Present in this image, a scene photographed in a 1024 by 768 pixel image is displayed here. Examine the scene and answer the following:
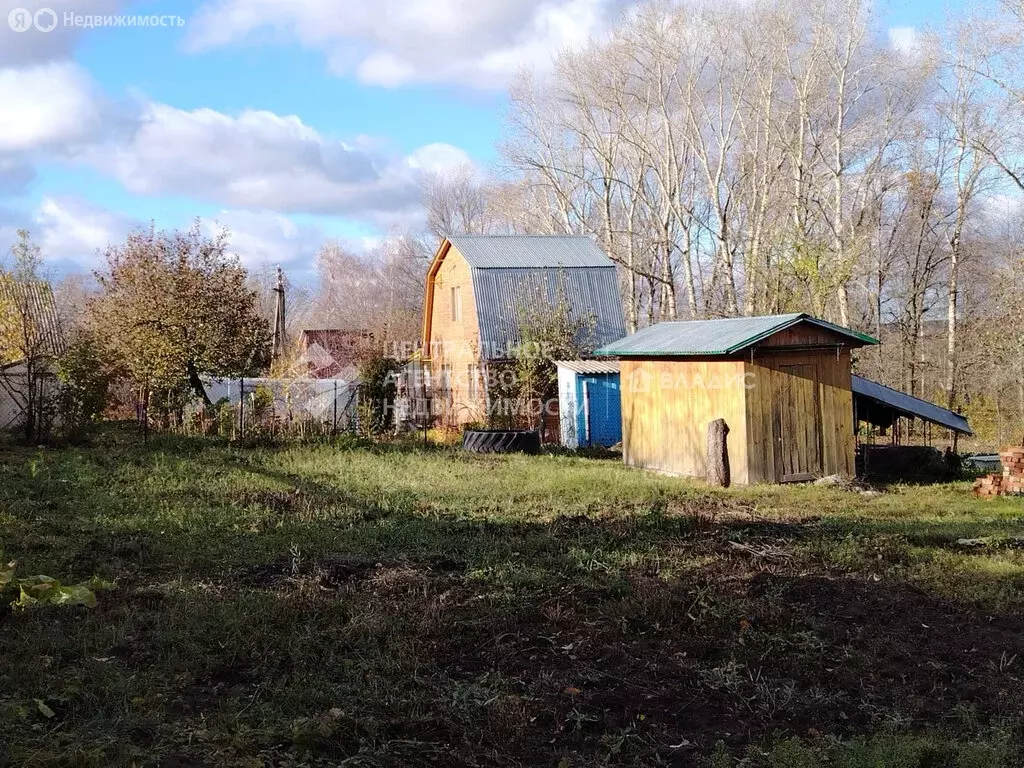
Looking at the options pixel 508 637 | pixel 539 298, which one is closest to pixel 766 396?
pixel 508 637

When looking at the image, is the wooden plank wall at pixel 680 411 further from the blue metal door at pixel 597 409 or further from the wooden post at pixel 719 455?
the blue metal door at pixel 597 409

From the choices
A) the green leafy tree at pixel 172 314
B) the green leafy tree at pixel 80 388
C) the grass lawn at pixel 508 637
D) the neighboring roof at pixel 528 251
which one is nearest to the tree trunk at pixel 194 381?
the green leafy tree at pixel 172 314

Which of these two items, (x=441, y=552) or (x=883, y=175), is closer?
(x=441, y=552)

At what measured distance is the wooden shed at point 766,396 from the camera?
14227 millimetres

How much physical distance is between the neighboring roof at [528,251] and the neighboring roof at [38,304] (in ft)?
39.8

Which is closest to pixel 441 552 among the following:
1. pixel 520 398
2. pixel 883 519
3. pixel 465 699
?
pixel 465 699

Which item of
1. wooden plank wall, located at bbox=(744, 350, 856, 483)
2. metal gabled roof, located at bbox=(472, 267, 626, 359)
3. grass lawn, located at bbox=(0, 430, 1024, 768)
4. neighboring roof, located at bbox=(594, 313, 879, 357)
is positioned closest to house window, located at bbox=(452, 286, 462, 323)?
metal gabled roof, located at bbox=(472, 267, 626, 359)

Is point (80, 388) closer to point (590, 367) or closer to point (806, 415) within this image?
point (590, 367)

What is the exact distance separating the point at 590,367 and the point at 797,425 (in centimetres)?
785

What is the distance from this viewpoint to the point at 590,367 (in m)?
21.8

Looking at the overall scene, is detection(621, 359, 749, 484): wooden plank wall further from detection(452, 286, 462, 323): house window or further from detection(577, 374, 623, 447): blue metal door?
detection(452, 286, 462, 323): house window

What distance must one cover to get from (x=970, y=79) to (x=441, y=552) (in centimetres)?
2699

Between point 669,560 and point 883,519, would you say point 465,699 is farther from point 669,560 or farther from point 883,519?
point 883,519

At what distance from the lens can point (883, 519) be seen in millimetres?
10984
